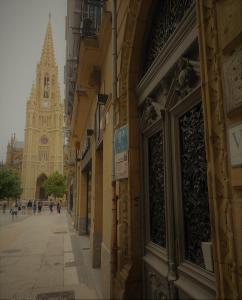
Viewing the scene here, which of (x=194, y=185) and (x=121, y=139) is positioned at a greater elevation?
(x=121, y=139)

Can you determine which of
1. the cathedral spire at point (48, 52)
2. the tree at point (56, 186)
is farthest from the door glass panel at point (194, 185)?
the cathedral spire at point (48, 52)

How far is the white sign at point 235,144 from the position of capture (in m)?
1.65

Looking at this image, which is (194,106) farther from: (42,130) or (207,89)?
(42,130)

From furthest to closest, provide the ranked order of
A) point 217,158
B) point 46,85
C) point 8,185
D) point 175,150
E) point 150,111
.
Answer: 1. point 46,85
2. point 8,185
3. point 150,111
4. point 175,150
5. point 217,158

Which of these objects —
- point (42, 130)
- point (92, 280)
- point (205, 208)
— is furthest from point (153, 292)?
point (42, 130)

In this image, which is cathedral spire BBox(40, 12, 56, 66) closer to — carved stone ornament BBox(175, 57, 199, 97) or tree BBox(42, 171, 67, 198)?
Result: tree BBox(42, 171, 67, 198)

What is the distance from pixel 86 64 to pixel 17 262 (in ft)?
20.3

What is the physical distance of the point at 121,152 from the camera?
4109mm

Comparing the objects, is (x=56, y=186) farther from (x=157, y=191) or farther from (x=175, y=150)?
(x=175, y=150)

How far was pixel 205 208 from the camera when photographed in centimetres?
250

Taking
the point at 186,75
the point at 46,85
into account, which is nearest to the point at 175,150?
the point at 186,75

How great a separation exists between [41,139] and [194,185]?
274ft

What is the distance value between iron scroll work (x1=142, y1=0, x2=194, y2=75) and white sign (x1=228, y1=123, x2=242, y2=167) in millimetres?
1898

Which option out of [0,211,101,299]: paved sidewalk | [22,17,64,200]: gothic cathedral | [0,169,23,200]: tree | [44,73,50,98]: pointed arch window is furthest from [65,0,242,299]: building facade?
[44,73,50,98]: pointed arch window
